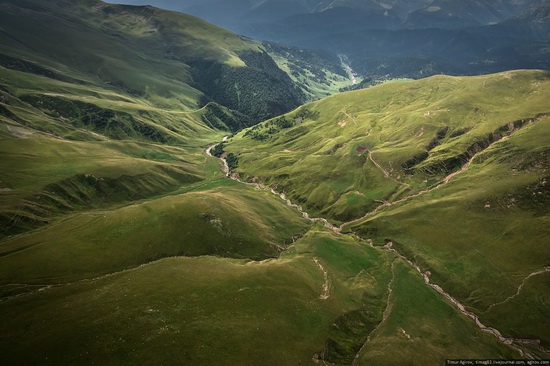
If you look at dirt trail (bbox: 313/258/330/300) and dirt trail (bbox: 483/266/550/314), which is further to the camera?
dirt trail (bbox: 483/266/550/314)

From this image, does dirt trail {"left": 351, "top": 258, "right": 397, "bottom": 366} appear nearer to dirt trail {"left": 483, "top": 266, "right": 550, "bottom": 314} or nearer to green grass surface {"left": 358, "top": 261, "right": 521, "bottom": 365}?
green grass surface {"left": 358, "top": 261, "right": 521, "bottom": 365}

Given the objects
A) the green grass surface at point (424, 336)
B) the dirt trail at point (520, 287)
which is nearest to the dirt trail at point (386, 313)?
the green grass surface at point (424, 336)

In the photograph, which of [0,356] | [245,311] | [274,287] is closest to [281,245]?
[274,287]

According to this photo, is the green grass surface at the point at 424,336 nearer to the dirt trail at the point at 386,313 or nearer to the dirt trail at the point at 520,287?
the dirt trail at the point at 386,313

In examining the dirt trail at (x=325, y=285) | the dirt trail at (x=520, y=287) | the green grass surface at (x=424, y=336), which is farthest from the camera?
the dirt trail at (x=520, y=287)

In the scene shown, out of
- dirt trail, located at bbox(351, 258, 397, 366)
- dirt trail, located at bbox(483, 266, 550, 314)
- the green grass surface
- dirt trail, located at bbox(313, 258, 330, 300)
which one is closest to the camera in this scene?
dirt trail, located at bbox(351, 258, 397, 366)

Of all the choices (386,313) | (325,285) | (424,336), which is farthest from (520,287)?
(325,285)

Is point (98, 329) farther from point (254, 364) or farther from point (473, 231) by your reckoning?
point (473, 231)

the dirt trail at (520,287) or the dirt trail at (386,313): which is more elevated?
the dirt trail at (520,287)

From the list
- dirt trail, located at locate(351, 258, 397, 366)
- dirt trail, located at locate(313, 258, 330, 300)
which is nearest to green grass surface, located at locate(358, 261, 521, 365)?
dirt trail, located at locate(351, 258, 397, 366)

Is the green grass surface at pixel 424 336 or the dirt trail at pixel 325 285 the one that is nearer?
the green grass surface at pixel 424 336

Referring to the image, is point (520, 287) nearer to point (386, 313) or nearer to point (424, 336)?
point (424, 336)

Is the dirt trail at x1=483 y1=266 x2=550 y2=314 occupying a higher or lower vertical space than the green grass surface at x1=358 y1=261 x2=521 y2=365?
higher
